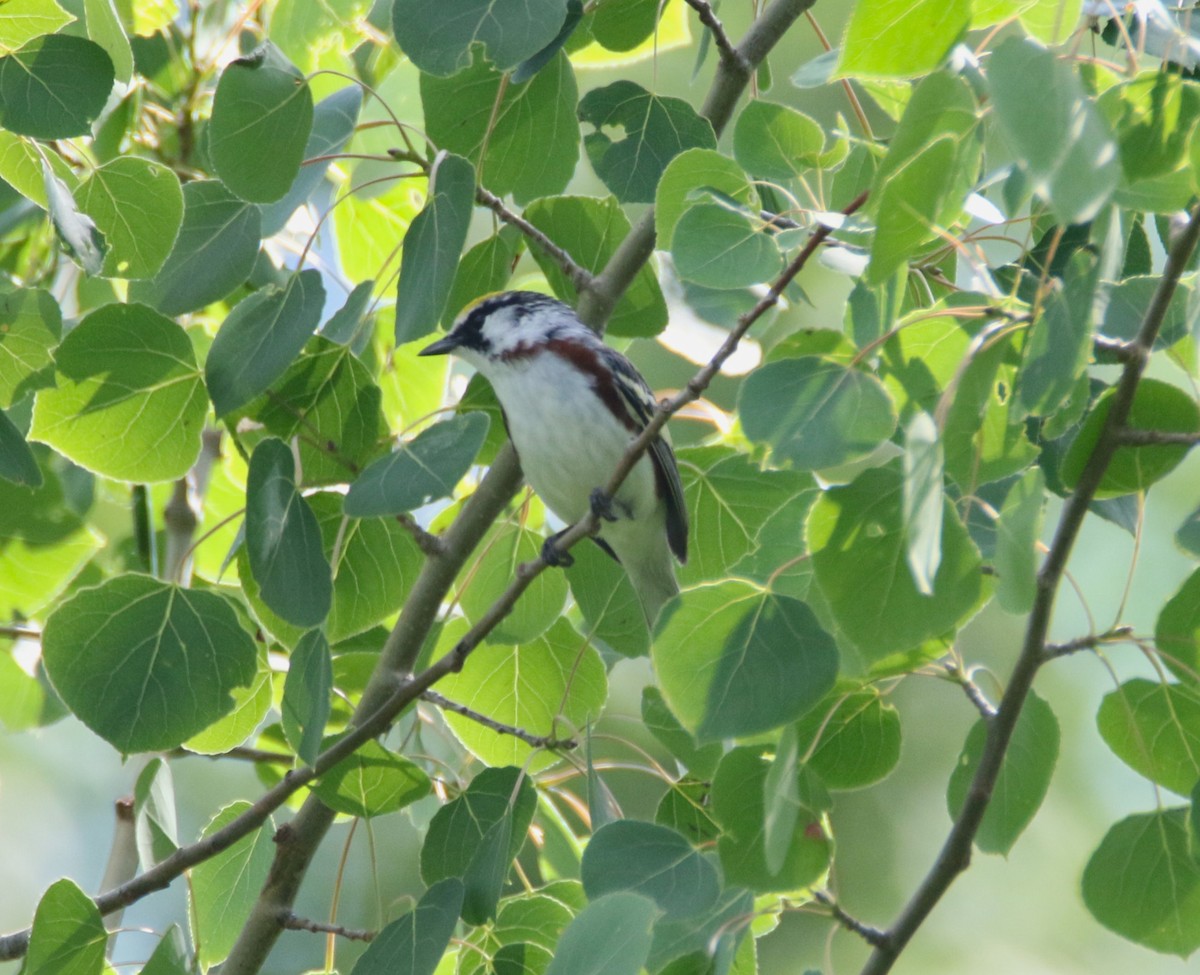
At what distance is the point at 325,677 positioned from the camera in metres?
2.07

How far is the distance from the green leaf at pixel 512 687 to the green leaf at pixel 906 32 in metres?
1.42

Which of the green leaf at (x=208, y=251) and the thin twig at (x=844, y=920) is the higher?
the green leaf at (x=208, y=251)

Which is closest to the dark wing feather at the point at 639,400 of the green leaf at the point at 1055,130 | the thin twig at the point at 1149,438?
the thin twig at the point at 1149,438

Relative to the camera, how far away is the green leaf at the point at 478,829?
7.18ft

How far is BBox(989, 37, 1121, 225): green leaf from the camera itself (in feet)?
3.99

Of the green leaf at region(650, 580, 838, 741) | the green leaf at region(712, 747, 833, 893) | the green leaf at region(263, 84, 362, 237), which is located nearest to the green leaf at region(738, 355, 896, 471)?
the green leaf at region(650, 580, 838, 741)

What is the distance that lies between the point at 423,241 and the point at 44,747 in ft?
24.4

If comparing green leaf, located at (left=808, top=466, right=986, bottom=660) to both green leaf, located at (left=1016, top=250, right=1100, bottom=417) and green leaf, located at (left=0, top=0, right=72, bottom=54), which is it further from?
green leaf, located at (left=0, top=0, right=72, bottom=54)

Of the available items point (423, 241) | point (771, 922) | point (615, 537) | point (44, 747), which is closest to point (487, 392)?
point (615, 537)

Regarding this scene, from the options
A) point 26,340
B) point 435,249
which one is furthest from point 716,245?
point 26,340

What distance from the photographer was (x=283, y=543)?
222 centimetres

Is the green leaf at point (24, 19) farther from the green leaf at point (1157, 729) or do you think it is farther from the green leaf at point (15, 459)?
the green leaf at point (1157, 729)

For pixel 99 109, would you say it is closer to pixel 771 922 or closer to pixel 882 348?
pixel 882 348

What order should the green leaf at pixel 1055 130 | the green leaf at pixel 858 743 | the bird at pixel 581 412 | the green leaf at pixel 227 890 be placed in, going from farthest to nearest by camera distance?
the bird at pixel 581 412 < the green leaf at pixel 227 890 < the green leaf at pixel 858 743 < the green leaf at pixel 1055 130
